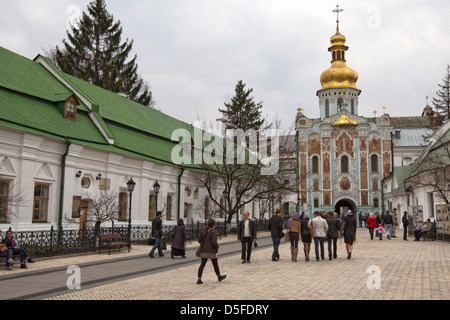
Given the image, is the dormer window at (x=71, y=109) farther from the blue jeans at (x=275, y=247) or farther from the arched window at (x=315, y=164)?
the arched window at (x=315, y=164)

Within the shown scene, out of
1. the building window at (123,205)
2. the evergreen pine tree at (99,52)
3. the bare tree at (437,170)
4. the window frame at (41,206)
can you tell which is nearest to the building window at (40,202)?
the window frame at (41,206)

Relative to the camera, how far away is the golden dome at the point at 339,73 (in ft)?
214

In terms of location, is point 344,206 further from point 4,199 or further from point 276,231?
point 4,199

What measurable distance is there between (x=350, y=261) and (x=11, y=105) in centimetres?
1658

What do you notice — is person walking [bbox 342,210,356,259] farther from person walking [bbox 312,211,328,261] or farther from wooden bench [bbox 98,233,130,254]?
wooden bench [bbox 98,233,130,254]

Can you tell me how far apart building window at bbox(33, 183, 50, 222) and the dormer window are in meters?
4.54

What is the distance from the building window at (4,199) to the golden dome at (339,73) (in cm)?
5340

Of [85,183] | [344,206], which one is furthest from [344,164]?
[85,183]

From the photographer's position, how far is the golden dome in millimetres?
65312

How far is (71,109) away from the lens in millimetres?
24734

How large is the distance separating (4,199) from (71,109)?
687cm

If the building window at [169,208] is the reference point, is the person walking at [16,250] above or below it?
below
